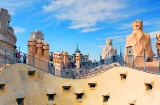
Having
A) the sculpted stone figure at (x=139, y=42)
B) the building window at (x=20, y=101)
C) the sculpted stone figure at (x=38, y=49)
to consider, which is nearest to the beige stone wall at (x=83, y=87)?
the building window at (x=20, y=101)

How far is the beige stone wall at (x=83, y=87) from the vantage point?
15.3m

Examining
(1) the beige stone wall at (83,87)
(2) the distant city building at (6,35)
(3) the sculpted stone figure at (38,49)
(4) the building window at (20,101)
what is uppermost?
(2) the distant city building at (6,35)

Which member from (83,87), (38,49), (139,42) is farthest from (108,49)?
(83,87)

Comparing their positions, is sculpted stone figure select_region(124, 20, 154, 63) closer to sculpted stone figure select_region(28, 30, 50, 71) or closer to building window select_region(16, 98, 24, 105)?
sculpted stone figure select_region(28, 30, 50, 71)

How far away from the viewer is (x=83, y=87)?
63.0ft

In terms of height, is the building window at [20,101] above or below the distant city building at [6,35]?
below

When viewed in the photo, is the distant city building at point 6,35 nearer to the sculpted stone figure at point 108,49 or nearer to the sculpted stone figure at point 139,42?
the sculpted stone figure at point 139,42

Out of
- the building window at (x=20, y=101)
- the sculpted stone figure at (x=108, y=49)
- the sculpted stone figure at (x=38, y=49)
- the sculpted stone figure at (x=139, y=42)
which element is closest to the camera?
the building window at (x=20, y=101)

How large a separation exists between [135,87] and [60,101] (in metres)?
5.90

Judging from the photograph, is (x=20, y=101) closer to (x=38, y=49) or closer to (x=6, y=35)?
(x=38, y=49)

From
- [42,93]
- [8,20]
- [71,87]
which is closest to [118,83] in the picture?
[71,87]

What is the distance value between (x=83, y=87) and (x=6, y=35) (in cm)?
1047

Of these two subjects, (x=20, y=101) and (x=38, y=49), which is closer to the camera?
(x=20, y=101)

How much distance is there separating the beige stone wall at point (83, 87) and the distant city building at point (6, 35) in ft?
19.5
